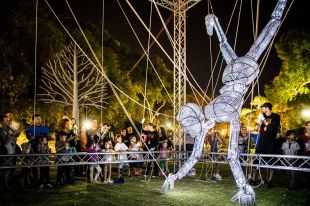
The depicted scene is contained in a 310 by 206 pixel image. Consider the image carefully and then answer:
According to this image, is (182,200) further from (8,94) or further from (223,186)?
(8,94)

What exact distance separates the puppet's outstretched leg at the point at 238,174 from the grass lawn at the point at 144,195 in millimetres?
480

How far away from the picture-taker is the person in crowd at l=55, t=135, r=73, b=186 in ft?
29.4

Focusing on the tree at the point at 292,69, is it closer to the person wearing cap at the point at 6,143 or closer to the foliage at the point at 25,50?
the foliage at the point at 25,50

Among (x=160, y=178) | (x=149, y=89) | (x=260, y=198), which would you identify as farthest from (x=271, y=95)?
(x=260, y=198)

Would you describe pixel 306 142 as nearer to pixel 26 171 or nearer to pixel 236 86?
pixel 236 86

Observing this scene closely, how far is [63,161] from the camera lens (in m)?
9.02

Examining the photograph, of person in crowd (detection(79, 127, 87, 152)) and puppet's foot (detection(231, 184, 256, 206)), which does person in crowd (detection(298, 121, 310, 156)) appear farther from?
person in crowd (detection(79, 127, 87, 152))

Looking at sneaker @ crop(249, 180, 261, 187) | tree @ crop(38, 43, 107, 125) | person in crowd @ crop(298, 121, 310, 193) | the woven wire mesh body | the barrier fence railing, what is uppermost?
tree @ crop(38, 43, 107, 125)

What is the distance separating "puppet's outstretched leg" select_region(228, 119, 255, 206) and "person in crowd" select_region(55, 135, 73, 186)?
4185mm

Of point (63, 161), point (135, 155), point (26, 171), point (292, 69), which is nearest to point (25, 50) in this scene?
point (135, 155)

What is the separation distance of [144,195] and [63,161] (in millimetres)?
2542

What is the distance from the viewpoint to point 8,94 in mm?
16812

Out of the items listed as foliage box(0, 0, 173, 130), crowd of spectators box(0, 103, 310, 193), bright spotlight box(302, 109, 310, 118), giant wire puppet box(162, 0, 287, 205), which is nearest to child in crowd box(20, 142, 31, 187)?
crowd of spectators box(0, 103, 310, 193)

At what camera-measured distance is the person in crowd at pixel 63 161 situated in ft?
29.4
